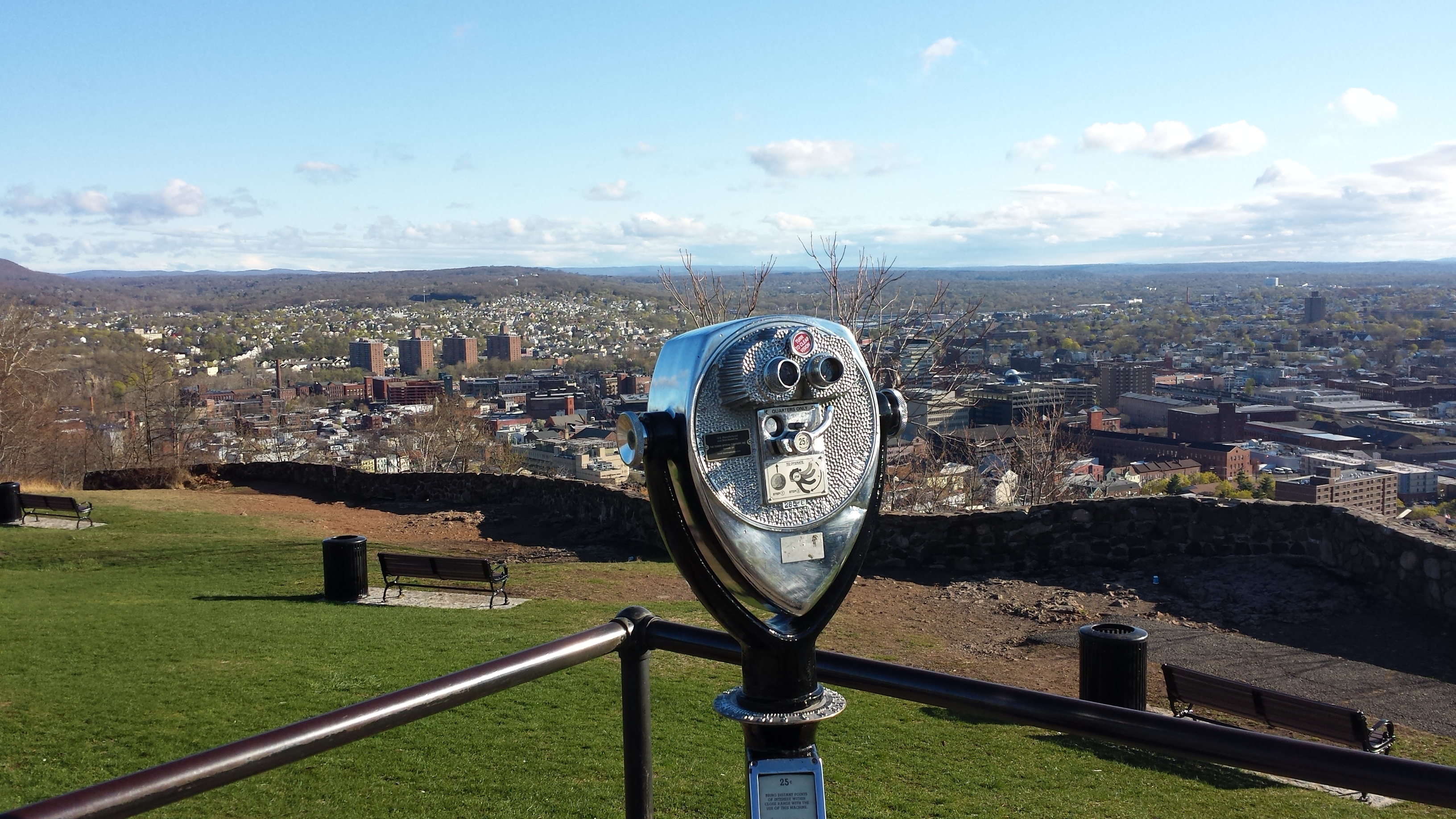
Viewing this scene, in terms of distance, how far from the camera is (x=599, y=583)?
529 inches

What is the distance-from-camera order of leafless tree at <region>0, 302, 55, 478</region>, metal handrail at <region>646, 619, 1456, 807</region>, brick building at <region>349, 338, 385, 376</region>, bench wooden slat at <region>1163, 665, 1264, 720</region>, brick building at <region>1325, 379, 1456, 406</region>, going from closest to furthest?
metal handrail at <region>646, 619, 1456, 807</region>, bench wooden slat at <region>1163, 665, 1264, 720</region>, leafless tree at <region>0, 302, 55, 478</region>, brick building at <region>1325, 379, 1456, 406</region>, brick building at <region>349, 338, 385, 376</region>

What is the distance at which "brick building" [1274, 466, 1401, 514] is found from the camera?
2352 cm

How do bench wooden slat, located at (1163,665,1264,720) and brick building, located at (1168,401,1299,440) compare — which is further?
brick building, located at (1168,401,1299,440)

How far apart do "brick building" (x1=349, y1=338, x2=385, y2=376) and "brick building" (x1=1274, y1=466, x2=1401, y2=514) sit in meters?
75.4

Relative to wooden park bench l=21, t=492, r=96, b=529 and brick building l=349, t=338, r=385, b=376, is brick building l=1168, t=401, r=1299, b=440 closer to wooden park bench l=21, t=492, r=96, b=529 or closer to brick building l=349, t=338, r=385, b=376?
wooden park bench l=21, t=492, r=96, b=529

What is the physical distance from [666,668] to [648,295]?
10108cm

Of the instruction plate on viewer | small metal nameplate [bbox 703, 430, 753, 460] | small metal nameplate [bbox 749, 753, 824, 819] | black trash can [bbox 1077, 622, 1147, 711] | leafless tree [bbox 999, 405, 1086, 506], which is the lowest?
leafless tree [bbox 999, 405, 1086, 506]

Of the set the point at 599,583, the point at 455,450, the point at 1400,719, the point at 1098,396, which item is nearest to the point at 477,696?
the point at 1400,719

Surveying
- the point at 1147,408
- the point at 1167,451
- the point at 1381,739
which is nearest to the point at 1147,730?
the point at 1381,739

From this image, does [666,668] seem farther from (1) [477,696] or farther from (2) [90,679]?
(1) [477,696]

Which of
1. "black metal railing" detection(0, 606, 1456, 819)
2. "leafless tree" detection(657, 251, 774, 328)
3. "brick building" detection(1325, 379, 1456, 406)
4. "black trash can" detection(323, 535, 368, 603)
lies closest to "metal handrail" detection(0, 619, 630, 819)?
"black metal railing" detection(0, 606, 1456, 819)

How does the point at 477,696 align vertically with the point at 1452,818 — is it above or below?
above

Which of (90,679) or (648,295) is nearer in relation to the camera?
(90,679)

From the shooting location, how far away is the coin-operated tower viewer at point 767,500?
1.92 m
